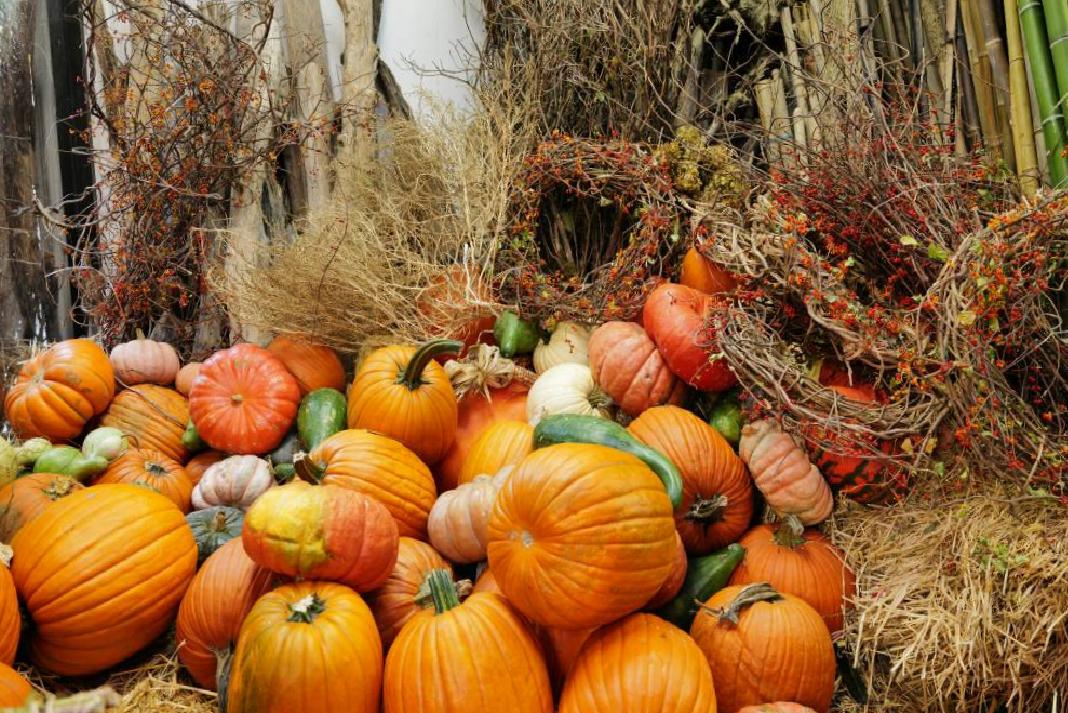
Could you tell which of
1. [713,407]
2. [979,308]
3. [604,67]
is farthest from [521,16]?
[979,308]

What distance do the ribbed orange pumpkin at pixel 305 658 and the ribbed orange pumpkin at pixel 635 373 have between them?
53.7 inches

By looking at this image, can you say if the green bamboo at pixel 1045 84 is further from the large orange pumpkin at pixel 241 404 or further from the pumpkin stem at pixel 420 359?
the large orange pumpkin at pixel 241 404

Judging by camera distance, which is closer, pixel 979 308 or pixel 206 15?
pixel 979 308

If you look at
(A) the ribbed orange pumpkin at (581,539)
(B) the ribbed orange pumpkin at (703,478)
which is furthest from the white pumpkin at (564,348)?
(A) the ribbed orange pumpkin at (581,539)

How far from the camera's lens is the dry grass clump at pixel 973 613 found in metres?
1.98

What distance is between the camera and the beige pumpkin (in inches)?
90.9

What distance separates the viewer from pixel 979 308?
2.22m

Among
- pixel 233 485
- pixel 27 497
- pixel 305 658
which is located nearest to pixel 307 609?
pixel 305 658

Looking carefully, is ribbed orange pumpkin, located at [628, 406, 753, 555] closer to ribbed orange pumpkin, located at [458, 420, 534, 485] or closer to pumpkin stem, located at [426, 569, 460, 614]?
ribbed orange pumpkin, located at [458, 420, 534, 485]

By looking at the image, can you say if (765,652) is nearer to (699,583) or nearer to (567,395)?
(699,583)

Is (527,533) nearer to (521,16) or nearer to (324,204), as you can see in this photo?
(324,204)

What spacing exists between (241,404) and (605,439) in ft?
5.09

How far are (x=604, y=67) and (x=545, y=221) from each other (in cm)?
79

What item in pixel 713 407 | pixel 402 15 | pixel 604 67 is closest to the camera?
pixel 713 407
